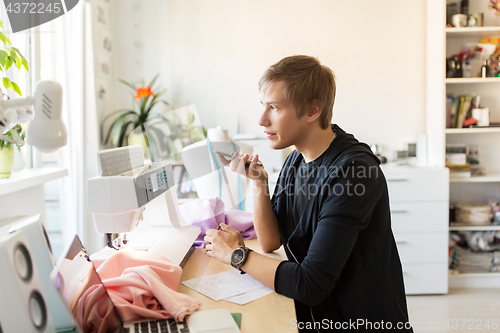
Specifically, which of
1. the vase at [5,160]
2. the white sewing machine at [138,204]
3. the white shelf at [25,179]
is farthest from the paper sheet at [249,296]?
the vase at [5,160]

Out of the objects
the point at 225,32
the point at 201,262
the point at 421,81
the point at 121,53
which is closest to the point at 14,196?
the point at 201,262

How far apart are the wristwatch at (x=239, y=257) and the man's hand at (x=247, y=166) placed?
32 centimetres

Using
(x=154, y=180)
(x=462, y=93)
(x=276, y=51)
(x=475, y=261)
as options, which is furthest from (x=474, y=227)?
(x=154, y=180)

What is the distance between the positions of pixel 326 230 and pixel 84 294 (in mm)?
624

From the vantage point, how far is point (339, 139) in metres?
1.30

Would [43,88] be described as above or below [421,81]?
below

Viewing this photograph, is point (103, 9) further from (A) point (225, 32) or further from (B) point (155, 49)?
(A) point (225, 32)

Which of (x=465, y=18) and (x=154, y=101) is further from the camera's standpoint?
(x=154, y=101)

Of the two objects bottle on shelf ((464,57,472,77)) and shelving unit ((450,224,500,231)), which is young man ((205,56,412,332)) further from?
bottle on shelf ((464,57,472,77))

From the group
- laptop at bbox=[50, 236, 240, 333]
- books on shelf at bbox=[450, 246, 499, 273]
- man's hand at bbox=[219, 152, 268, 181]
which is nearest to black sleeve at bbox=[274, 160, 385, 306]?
laptop at bbox=[50, 236, 240, 333]

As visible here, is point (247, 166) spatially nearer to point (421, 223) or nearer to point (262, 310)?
point (262, 310)

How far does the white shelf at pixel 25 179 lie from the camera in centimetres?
162

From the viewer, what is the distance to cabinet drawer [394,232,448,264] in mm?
2938

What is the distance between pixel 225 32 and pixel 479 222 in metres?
2.62
